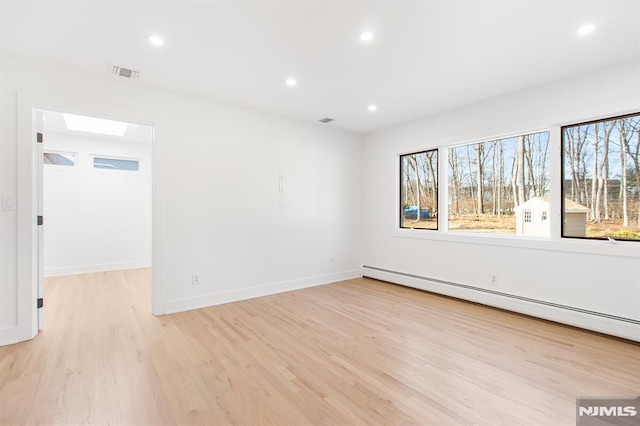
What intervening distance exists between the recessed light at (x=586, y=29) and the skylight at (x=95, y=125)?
5.95 m

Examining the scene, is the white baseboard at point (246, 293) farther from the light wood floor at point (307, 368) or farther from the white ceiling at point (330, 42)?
the white ceiling at point (330, 42)

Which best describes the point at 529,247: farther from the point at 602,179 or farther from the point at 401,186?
the point at 401,186

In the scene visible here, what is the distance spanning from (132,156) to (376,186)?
16.9ft

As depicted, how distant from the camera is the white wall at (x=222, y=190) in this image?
2.85 meters

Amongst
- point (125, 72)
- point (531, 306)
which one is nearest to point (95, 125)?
point (125, 72)

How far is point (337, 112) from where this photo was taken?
4312 millimetres

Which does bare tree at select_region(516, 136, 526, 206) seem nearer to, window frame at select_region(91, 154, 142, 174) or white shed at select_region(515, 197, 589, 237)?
white shed at select_region(515, 197, 589, 237)

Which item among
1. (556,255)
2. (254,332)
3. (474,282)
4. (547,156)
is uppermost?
(547,156)

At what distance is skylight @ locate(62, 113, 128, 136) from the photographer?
15.8 feet

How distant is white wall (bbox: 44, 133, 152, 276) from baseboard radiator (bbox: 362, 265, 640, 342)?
17.5ft

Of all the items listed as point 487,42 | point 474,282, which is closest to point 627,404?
point 474,282

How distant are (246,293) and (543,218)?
153 inches

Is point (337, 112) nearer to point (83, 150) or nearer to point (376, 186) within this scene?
point (376, 186)

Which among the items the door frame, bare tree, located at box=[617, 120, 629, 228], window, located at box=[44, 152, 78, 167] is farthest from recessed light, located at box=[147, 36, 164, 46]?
window, located at box=[44, 152, 78, 167]
